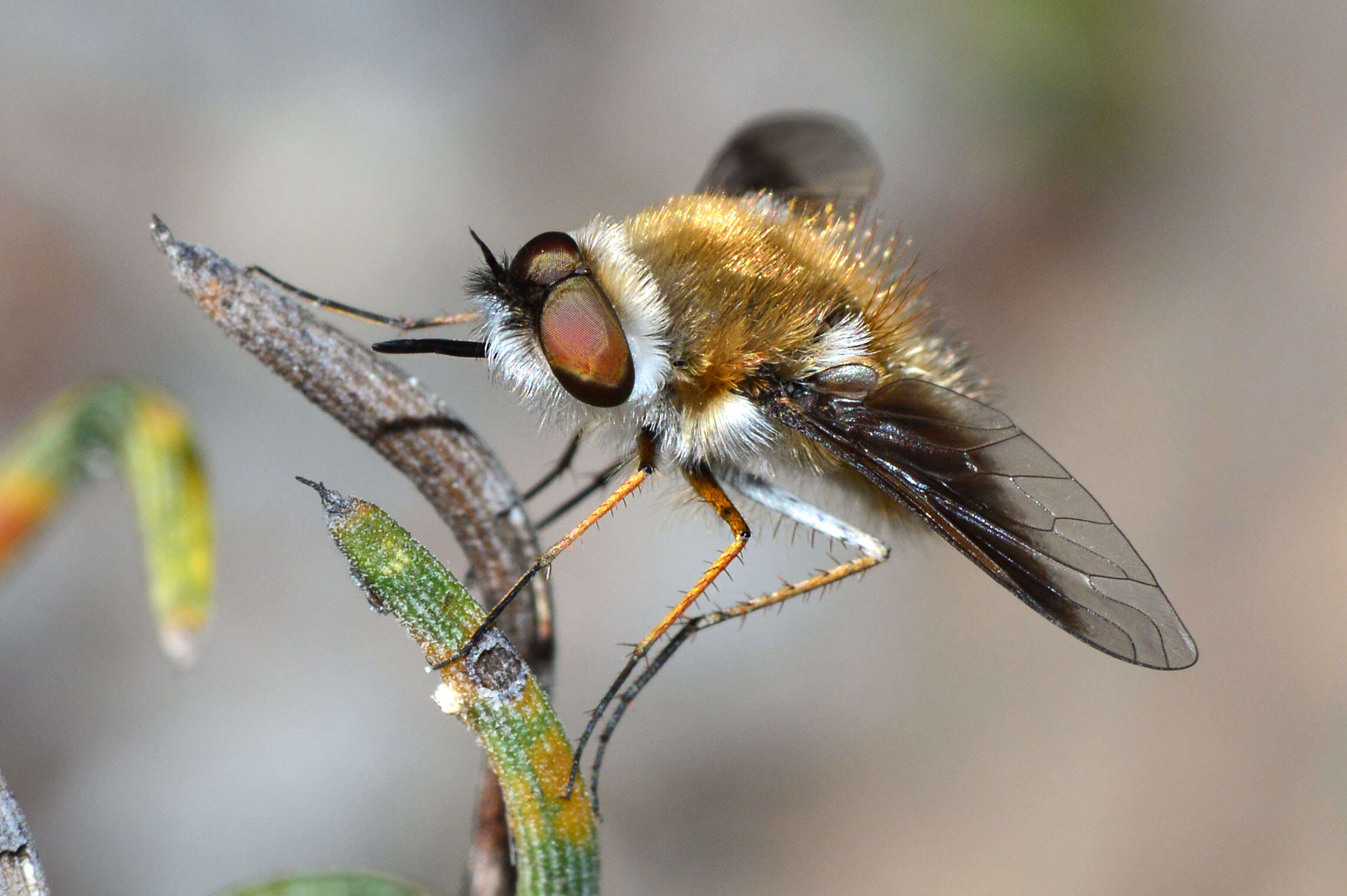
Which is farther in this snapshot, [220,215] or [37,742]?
[220,215]

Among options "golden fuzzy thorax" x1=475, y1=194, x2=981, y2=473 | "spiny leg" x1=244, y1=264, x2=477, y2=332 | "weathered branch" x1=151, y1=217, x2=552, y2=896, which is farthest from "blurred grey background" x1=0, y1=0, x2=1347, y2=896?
"weathered branch" x1=151, y1=217, x2=552, y2=896

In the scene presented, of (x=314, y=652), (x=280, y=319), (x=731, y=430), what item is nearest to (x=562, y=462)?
(x=731, y=430)

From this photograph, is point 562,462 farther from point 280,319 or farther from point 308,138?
point 308,138

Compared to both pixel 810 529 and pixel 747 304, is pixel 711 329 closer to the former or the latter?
pixel 747 304

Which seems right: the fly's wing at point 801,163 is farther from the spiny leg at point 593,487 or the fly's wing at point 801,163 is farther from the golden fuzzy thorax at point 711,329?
the spiny leg at point 593,487

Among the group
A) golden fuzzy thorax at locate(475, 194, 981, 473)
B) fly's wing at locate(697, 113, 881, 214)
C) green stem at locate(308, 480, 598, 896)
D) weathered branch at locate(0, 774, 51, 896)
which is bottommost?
weathered branch at locate(0, 774, 51, 896)

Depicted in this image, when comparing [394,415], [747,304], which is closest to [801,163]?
[747,304]

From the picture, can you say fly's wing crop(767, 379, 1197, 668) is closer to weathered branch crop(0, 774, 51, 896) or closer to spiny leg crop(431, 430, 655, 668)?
spiny leg crop(431, 430, 655, 668)
